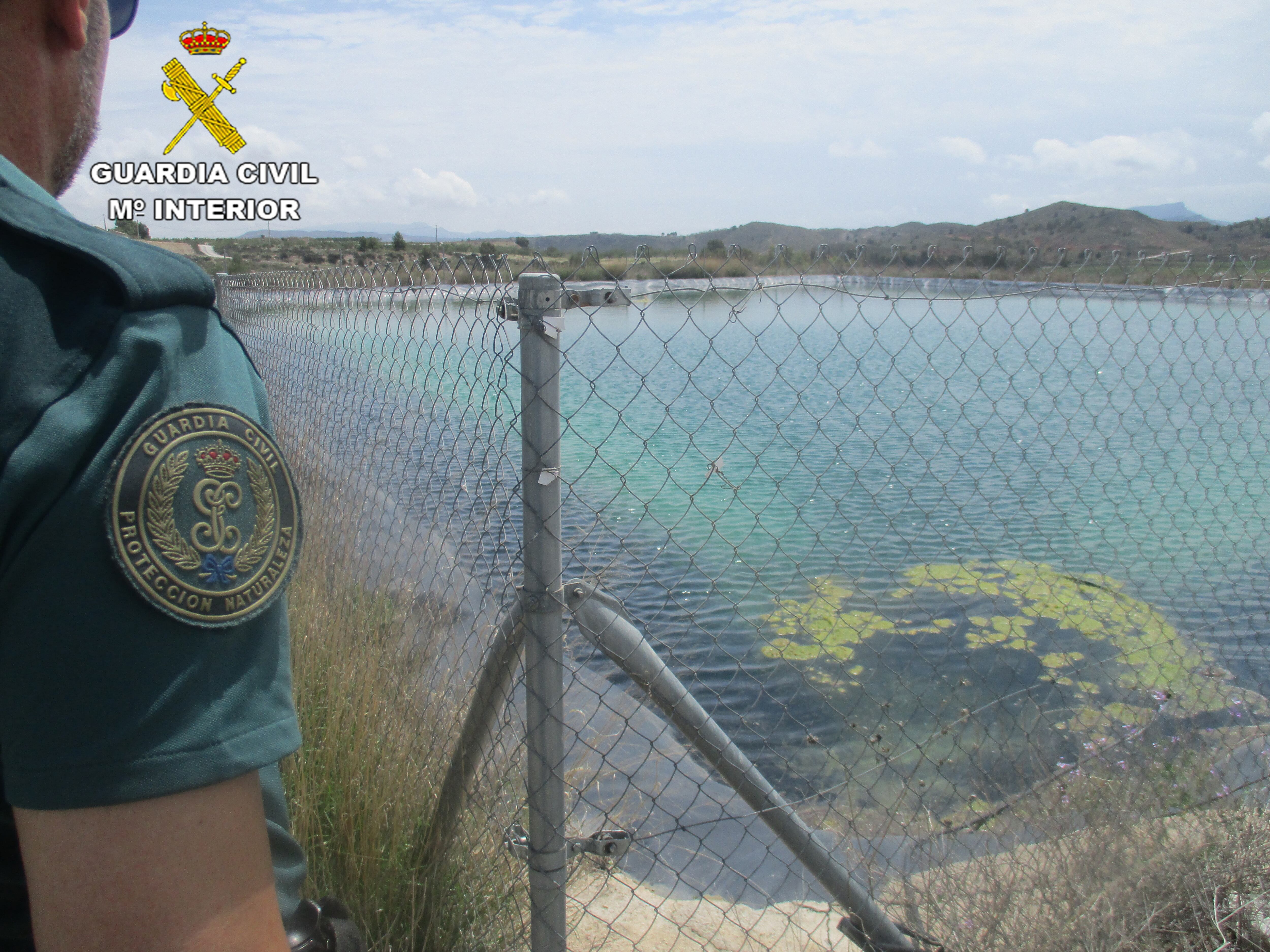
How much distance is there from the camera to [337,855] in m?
2.33

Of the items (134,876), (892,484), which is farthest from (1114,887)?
(892,484)

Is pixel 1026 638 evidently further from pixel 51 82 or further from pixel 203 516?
pixel 51 82

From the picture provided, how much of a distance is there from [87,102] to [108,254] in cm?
24

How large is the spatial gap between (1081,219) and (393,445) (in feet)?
27.5

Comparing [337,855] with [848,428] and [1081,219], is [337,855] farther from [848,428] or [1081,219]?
[1081,219]

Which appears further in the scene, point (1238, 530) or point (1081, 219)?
point (1081, 219)

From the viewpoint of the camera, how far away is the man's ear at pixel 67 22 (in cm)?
76

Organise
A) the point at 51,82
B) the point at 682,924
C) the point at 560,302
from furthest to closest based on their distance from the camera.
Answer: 1. the point at 682,924
2. the point at 560,302
3. the point at 51,82

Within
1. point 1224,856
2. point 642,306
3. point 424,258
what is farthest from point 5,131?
point 1224,856

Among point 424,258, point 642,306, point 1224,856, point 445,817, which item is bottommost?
point 1224,856

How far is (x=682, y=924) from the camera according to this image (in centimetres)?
294

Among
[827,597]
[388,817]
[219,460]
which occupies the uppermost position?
[219,460]

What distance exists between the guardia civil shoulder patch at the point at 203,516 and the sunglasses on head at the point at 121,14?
628mm

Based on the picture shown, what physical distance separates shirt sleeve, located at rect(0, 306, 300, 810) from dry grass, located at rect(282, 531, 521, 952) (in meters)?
1.67
